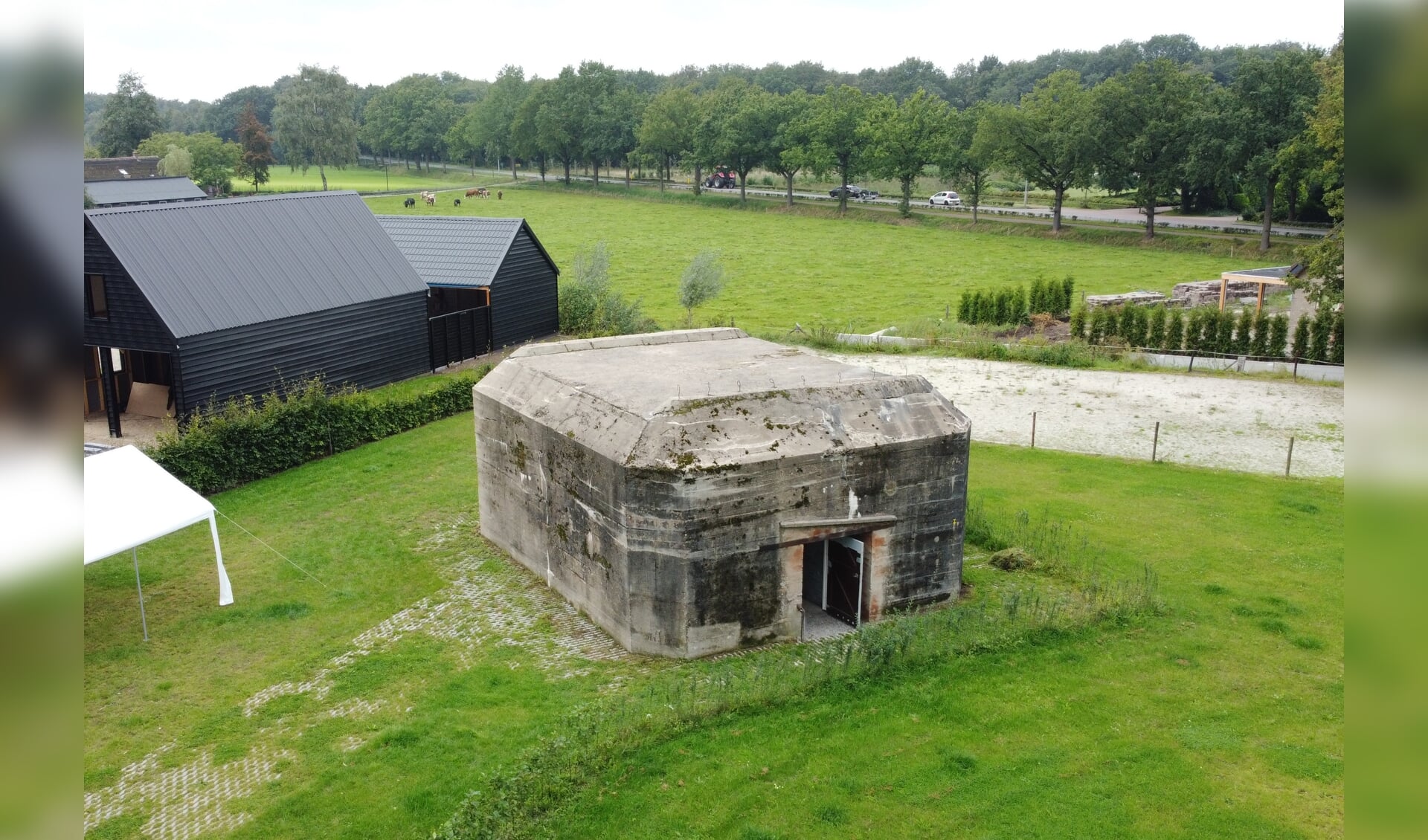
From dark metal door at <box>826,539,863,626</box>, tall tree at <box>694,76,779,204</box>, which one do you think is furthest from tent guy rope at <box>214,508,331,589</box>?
tall tree at <box>694,76,779,204</box>

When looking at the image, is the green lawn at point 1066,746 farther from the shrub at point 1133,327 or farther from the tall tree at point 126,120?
the tall tree at point 126,120

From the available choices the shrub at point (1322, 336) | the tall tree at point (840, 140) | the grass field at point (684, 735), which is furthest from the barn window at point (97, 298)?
the tall tree at point (840, 140)

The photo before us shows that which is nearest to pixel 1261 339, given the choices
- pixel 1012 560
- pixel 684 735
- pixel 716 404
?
pixel 1012 560

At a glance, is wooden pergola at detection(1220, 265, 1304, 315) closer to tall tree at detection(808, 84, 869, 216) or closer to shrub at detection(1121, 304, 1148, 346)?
shrub at detection(1121, 304, 1148, 346)

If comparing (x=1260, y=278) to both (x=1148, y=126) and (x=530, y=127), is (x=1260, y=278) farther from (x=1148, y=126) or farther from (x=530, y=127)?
(x=530, y=127)
